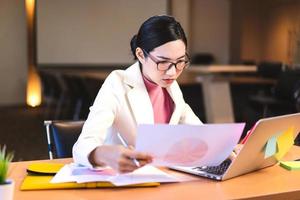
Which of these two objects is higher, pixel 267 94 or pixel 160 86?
pixel 160 86

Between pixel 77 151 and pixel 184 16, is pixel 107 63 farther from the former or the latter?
pixel 77 151

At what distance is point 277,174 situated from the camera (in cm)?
142

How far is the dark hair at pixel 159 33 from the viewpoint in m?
1.43

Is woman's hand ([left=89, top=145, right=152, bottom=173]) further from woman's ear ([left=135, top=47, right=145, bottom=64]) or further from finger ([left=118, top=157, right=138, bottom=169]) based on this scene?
woman's ear ([left=135, top=47, right=145, bottom=64])

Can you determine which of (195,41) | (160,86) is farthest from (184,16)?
(160,86)

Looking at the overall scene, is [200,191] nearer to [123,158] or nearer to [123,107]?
[123,158]

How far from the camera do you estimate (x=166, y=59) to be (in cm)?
142

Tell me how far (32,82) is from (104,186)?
725cm

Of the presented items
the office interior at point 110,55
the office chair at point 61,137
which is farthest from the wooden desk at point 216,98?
the office chair at point 61,137

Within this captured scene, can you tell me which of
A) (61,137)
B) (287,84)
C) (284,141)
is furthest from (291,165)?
(287,84)

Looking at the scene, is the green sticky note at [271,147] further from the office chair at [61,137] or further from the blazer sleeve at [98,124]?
the office chair at [61,137]

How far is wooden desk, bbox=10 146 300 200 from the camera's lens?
3.80 ft

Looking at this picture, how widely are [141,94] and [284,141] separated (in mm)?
517

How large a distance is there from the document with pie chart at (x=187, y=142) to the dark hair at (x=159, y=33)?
37cm
